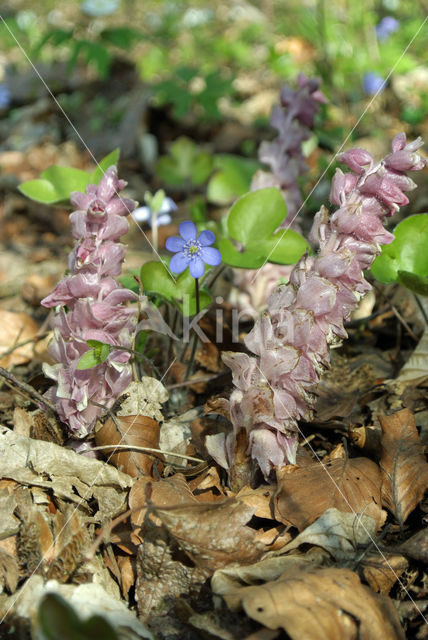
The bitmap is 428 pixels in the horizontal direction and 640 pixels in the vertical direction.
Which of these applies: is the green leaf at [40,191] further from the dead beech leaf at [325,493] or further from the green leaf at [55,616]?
the green leaf at [55,616]

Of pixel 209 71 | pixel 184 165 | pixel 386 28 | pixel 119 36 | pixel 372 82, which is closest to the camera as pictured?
pixel 184 165

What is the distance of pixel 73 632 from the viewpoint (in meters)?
1.01

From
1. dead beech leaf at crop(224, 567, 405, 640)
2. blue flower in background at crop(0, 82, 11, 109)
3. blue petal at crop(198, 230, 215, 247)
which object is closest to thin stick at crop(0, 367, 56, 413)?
blue petal at crop(198, 230, 215, 247)

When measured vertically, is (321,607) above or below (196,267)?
below

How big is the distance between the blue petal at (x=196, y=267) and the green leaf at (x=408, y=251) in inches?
21.0

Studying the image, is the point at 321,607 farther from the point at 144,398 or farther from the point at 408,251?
the point at 408,251

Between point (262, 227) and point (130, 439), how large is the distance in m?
0.81

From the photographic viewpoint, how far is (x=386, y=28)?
4984 mm

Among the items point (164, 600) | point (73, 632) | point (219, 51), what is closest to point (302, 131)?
point (164, 600)

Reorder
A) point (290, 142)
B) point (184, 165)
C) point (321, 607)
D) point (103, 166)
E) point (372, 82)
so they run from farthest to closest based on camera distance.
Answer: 1. point (372, 82)
2. point (184, 165)
3. point (290, 142)
4. point (103, 166)
5. point (321, 607)

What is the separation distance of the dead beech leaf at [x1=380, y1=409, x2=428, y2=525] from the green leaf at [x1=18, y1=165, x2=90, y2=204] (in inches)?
50.5

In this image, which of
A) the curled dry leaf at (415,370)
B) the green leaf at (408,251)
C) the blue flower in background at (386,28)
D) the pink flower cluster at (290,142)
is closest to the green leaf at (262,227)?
the green leaf at (408,251)

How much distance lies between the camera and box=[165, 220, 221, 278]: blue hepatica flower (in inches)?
66.2

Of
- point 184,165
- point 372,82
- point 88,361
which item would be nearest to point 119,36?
point 184,165
